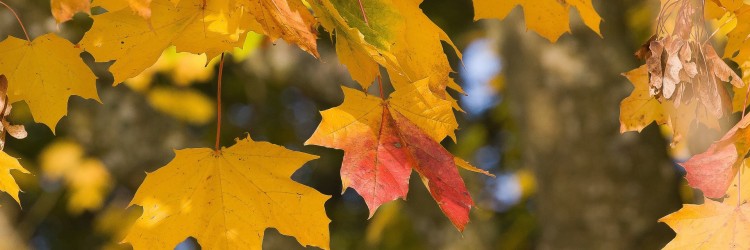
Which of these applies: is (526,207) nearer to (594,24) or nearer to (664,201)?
(664,201)

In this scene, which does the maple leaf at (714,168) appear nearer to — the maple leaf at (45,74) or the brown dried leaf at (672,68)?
the brown dried leaf at (672,68)

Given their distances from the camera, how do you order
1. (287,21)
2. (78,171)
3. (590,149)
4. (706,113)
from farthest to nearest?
(78,171) → (590,149) → (706,113) → (287,21)

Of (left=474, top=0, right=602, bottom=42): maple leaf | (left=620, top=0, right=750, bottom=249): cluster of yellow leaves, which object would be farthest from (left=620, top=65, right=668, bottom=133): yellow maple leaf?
(left=474, top=0, right=602, bottom=42): maple leaf

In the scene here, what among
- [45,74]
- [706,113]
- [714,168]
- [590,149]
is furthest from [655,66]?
[590,149]

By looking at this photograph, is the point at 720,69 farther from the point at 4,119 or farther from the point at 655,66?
the point at 4,119

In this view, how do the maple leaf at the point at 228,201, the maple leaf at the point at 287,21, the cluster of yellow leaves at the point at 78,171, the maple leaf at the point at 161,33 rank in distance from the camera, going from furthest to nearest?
the cluster of yellow leaves at the point at 78,171, the maple leaf at the point at 228,201, the maple leaf at the point at 161,33, the maple leaf at the point at 287,21

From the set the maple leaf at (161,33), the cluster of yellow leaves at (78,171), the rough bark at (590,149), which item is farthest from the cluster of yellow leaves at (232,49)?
the cluster of yellow leaves at (78,171)
